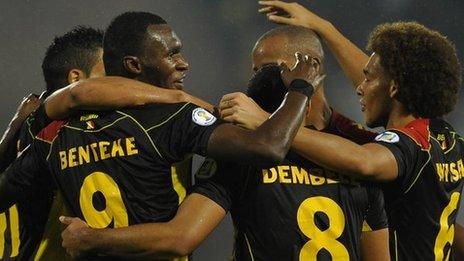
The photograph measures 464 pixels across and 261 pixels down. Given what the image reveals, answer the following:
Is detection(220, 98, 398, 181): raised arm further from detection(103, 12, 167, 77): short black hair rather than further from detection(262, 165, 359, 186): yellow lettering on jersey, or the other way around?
detection(103, 12, 167, 77): short black hair

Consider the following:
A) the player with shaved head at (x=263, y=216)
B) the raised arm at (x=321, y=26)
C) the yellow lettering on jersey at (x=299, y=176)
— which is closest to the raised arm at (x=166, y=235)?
the player with shaved head at (x=263, y=216)

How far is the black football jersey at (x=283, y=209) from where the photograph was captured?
83.5 inches

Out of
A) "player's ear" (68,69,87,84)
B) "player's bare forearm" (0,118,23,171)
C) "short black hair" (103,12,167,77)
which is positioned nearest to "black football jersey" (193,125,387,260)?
"short black hair" (103,12,167,77)

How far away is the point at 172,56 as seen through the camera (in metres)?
2.31

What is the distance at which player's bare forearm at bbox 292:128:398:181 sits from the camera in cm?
210

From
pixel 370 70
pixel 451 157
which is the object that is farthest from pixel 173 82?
pixel 451 157

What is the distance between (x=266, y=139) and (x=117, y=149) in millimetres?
457

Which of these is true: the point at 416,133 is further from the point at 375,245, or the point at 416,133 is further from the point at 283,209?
the point at 283,209

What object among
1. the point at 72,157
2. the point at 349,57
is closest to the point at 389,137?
the point at 349,57

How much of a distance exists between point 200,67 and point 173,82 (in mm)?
4832

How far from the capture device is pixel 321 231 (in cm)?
215

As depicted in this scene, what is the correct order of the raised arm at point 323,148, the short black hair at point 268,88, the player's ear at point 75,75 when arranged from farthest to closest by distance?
the player's ear at point 75,75 < the short black hair at point 268,88 < the raised arm at point 323,148

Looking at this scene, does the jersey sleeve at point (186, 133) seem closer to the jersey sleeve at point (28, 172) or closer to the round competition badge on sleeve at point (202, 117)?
the round competition badge on sleeve at point (202, 117)

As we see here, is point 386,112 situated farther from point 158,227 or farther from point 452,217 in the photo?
point 158,227
